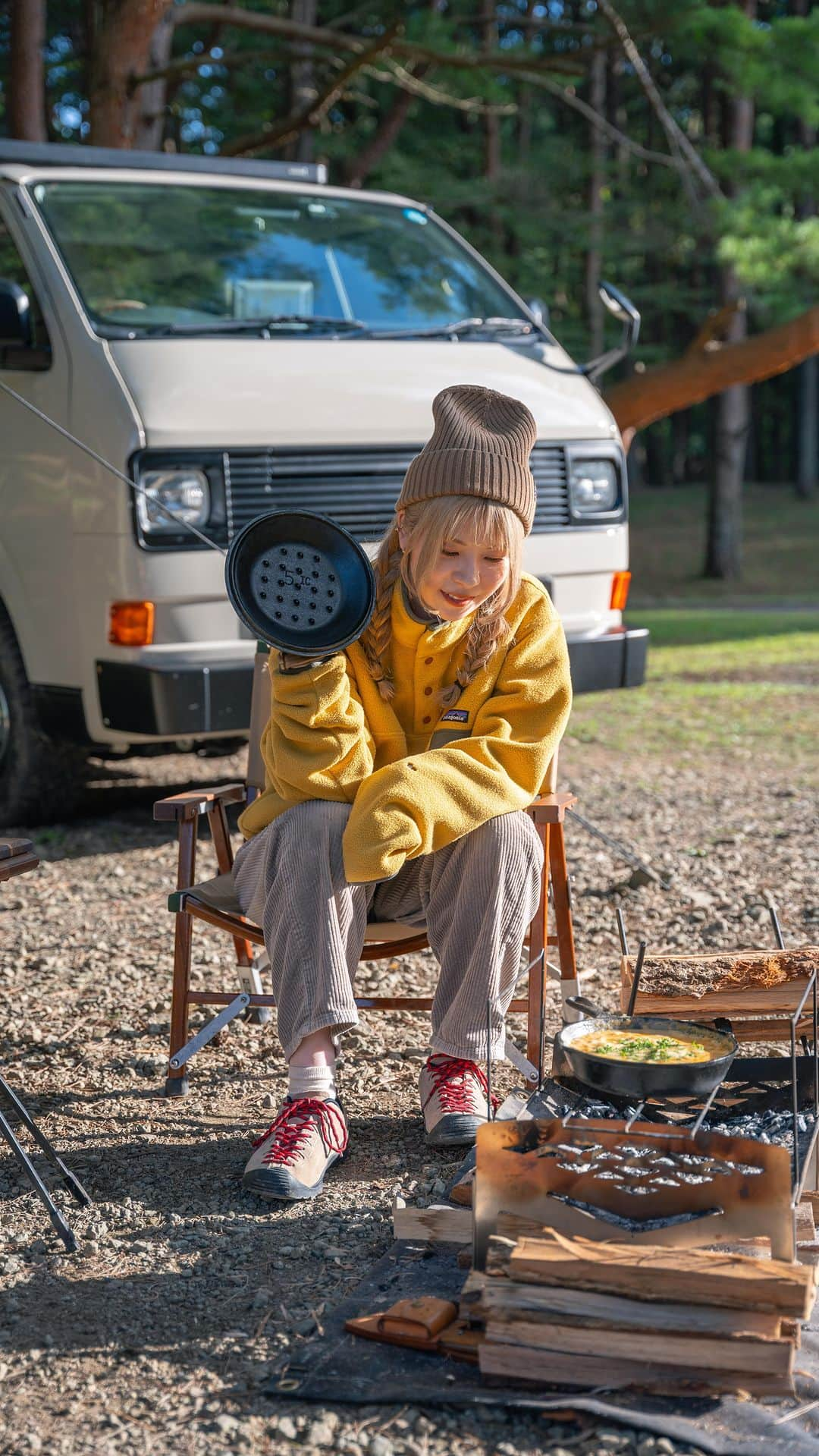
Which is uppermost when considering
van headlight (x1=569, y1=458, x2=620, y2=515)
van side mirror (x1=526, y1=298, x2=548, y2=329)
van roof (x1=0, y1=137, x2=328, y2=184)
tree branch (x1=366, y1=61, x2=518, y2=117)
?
tree branch (x1=366, y1=61, x2=518, y2=117)

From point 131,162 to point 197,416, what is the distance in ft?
5.67

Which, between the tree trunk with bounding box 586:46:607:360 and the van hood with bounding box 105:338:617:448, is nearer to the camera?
the van hood with bounding box 105:338:617:448

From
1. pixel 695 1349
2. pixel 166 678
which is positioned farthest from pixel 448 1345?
pixel 166 678

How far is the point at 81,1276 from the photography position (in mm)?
2824

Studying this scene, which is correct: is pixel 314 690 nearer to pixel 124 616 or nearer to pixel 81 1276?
pixel 81 1276

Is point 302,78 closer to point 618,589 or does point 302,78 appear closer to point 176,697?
point 618,589

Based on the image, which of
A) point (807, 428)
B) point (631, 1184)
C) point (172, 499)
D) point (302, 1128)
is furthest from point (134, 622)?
point (807, 428)

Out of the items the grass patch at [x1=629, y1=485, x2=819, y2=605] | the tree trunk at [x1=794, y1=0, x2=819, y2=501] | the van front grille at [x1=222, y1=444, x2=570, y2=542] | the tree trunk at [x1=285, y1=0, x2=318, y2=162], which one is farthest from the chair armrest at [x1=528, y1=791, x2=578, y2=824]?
the tree trunk at [x1=794, y1=0, x2=819, y2=501]

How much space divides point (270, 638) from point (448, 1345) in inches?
55.2

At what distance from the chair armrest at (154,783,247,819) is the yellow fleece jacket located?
32 cm

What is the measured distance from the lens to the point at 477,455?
3.21 m

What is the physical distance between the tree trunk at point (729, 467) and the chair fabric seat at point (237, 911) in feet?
56.9

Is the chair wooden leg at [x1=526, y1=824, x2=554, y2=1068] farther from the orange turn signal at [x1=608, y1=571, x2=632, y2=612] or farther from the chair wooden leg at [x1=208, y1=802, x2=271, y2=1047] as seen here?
the orange turn signal at [x1=608, y1=571, x2=632, y2=612]

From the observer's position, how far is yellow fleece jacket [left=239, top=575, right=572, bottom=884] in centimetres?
313
